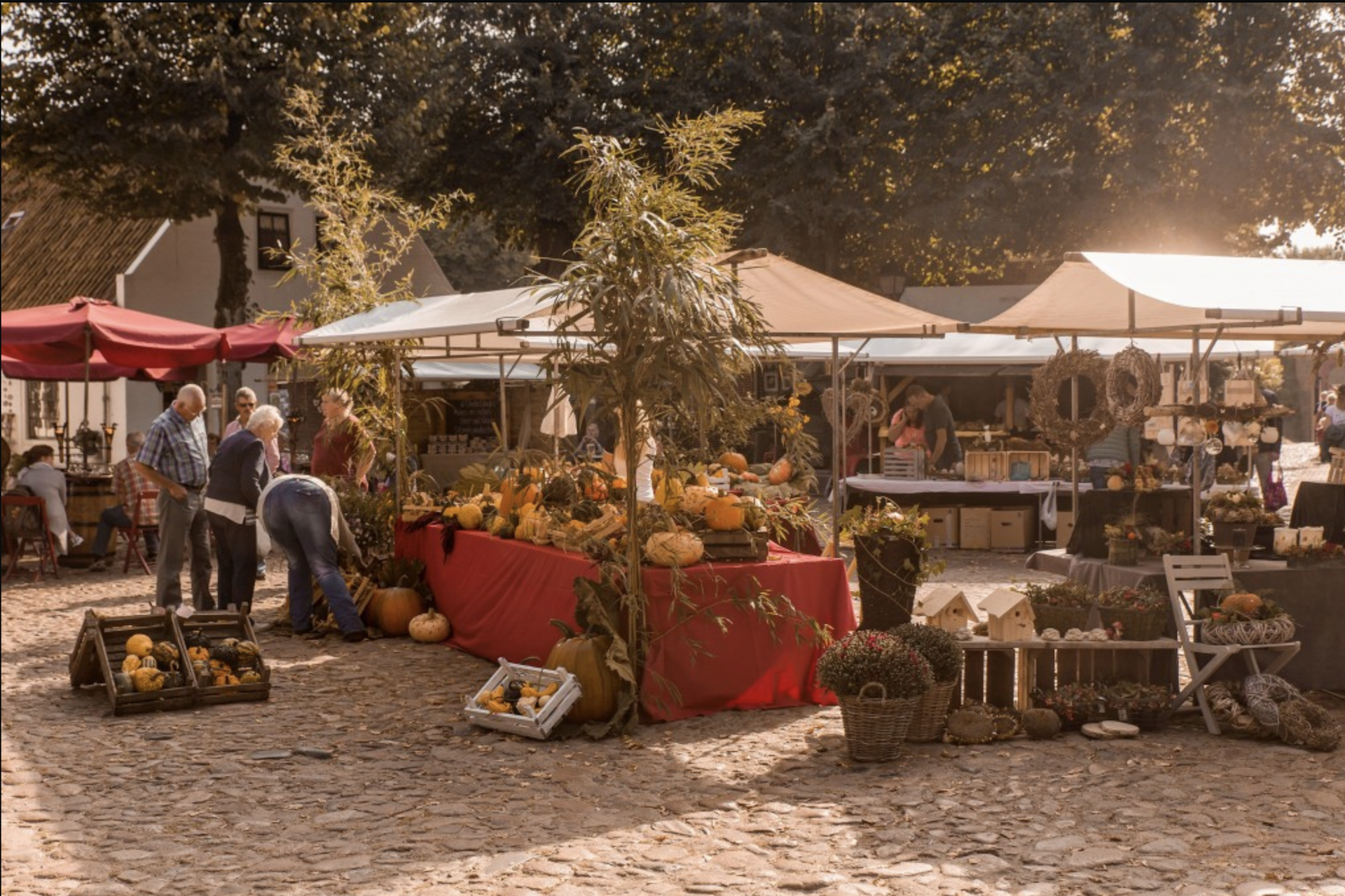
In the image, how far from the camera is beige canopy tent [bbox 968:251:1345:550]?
23.7 feet

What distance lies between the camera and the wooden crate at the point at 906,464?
15.9 metres

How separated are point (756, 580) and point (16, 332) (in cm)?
862

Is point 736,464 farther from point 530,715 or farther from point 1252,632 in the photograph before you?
point 1252,632

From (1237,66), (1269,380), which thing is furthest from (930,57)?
(1269,380)

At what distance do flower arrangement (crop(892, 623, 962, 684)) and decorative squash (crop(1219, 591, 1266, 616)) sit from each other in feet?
5.00

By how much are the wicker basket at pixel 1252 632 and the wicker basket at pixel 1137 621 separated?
0.23 metres

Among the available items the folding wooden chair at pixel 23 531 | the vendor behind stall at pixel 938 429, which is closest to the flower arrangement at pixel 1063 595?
the vendor behind stall at pixel 938 429

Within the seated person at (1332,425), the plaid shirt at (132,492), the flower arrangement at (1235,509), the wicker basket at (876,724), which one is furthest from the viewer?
the seated person at (1332,425)

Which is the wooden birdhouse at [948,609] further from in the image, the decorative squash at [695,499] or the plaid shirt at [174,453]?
the plaid shirt at [174,453]

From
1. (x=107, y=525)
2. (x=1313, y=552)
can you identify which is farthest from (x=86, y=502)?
(x=1313, y=552)

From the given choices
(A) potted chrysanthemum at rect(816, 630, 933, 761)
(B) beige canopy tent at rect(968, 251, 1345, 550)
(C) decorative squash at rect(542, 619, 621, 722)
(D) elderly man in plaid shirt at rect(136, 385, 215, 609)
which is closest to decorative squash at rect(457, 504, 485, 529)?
(D) elderly man in plaid shirt at rect(136, 385, 215, 609)

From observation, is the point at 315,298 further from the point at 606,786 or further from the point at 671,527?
the point at 606,786

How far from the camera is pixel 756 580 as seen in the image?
7363 millimetres

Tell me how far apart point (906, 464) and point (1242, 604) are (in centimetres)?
880
